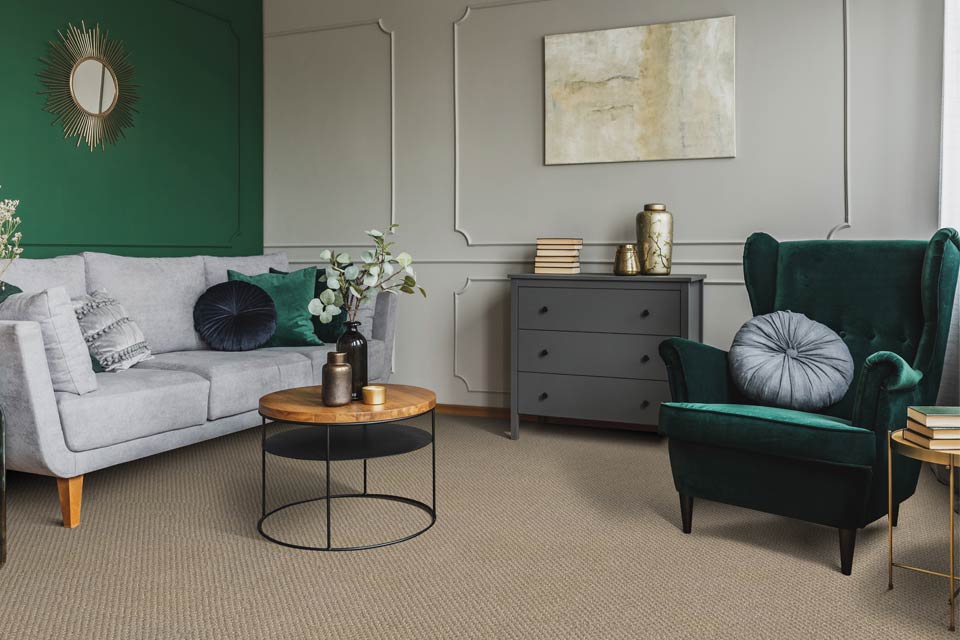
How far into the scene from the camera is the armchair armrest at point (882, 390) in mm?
2369

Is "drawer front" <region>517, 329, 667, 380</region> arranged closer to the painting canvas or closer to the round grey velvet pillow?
the round grey velvet pillow

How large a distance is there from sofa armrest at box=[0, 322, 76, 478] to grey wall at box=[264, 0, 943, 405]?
8.41ft

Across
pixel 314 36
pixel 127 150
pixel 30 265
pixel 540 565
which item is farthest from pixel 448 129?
pixel 540 565

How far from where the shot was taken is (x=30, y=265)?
11.2 feet

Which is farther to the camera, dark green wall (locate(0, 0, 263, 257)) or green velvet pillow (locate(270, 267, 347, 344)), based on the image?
green velvet pillow (locate(270, 267, 347, 344))

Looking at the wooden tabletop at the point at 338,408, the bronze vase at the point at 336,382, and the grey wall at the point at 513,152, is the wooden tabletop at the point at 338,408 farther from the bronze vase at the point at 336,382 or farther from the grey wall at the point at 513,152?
the grey wall at the point at 513,152

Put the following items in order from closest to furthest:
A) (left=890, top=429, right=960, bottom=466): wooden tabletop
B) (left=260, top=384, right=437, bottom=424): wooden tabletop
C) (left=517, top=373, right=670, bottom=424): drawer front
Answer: (left=890, top=429, right=960, bottom=466): wooden tabletop < (left=260, top=384, right=437, bottom=424): wooden tabletop < (left=517, top=373, right=670, bottom=424): drawer front

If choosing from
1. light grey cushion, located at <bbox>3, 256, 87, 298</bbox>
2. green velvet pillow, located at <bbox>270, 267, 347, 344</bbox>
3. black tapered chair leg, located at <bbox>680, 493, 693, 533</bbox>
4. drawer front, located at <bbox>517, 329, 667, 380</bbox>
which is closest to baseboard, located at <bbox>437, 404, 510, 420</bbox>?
drawer front, located at <bbox>517, 329, 667, 380</bbox>

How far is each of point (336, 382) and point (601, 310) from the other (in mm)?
1884

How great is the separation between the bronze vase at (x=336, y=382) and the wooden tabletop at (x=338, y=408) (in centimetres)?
3

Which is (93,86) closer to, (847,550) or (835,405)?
(835,405)

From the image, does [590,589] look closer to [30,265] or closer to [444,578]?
[444,578]

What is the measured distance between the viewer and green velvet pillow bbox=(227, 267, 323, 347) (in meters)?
4.27

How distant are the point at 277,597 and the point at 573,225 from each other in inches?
116
